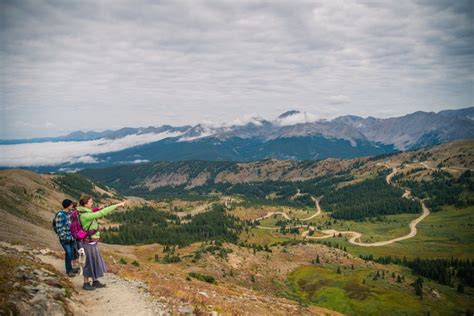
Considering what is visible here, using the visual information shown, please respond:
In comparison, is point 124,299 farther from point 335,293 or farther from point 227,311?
point 335,293

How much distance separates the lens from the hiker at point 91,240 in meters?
23.6

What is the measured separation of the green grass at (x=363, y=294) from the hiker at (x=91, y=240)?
296ft

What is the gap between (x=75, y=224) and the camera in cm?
2447

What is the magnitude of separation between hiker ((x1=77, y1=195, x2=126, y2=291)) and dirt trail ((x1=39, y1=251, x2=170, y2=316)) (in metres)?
1.23

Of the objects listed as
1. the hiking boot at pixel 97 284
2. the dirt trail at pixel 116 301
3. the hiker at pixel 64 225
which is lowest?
the dirt trail at pixel 116 301

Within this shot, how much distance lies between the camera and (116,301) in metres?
24.0

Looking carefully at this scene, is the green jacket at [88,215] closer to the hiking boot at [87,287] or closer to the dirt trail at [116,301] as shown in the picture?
the hiking boot at [87,287]

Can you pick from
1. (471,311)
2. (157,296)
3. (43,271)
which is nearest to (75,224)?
(43,271)

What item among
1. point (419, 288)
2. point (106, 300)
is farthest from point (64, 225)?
point (419, 288)

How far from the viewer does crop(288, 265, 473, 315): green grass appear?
364ft

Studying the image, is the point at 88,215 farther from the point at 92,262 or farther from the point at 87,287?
the point at 87,287

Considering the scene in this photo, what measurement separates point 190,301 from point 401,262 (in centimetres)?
19877

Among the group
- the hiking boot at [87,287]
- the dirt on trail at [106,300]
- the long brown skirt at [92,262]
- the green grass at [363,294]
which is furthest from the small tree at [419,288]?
the long brown skirt at [92,262]

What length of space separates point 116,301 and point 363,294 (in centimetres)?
11537
